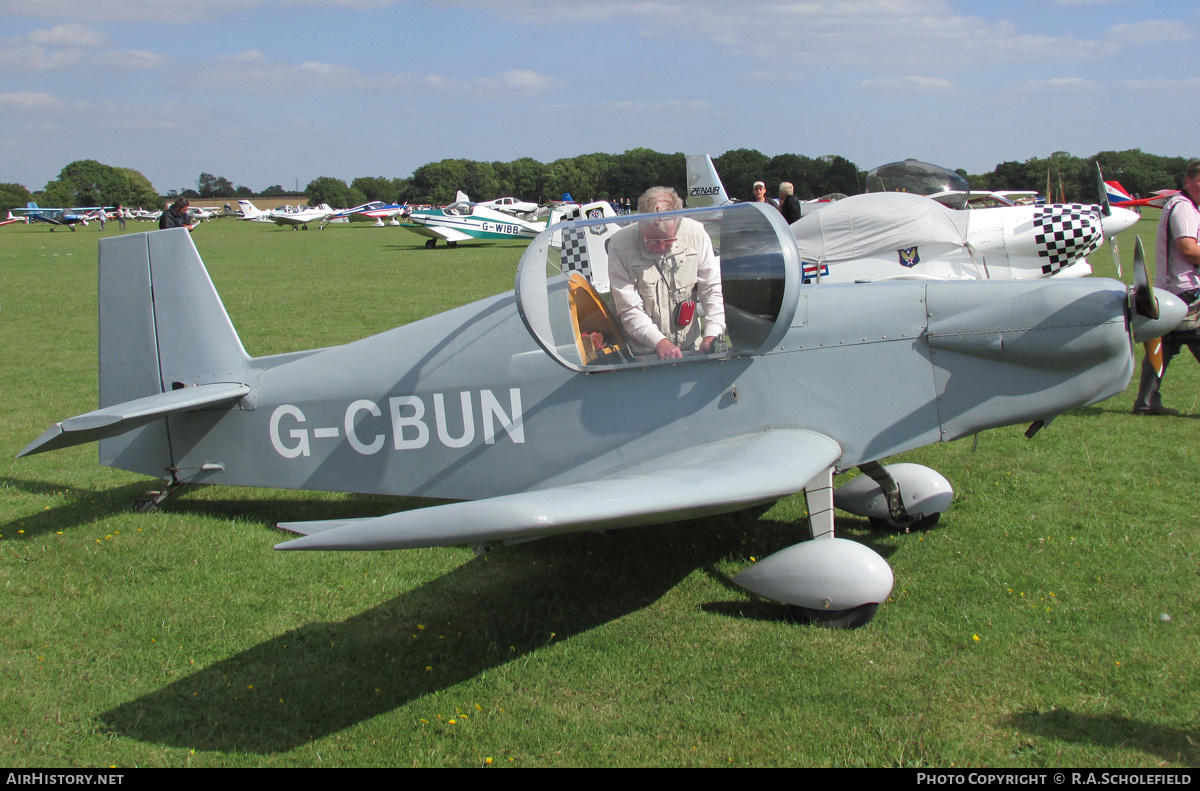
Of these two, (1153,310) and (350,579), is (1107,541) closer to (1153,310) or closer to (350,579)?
(1153,310)

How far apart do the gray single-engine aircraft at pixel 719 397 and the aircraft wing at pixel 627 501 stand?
2cm

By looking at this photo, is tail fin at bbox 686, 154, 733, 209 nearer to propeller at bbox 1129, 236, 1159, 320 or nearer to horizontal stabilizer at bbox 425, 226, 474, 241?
propeller at bbox 1129, 236, 1159, 320

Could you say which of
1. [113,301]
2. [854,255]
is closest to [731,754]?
[113,301]

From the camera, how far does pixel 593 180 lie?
10269cm

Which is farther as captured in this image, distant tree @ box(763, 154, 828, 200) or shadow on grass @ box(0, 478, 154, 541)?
distant tree @ box(763, 154, 828, 200)

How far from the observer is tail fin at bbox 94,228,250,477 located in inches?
220

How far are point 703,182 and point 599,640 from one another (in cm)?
1754

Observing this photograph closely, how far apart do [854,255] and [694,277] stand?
5.11 m

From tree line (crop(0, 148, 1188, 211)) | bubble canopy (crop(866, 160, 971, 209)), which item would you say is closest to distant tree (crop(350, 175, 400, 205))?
tree line (crop(0, 148, 1188, 211))

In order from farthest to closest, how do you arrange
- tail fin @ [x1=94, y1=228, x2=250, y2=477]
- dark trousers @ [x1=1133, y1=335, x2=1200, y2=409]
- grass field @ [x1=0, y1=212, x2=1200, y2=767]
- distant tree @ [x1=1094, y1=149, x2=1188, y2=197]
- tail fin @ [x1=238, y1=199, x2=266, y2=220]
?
tail fin @ [x1=238, y1=199, x2=266, y2=220] < distant tree @ [x1=1094, y1=149, x2=1188, y2=197] < dark trousers @ [x1=1133, y1=335, x2=1200, y2=409] < tail fin @ [x1=94, y1=228, x2=250, y2=477] < grass field @ [x1=0, y1=212, x2=1200, y2=767]

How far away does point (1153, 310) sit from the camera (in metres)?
4.09

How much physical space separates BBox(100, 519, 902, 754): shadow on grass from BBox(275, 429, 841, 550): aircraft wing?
797 mm

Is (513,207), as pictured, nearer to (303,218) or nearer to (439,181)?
(303,218)
